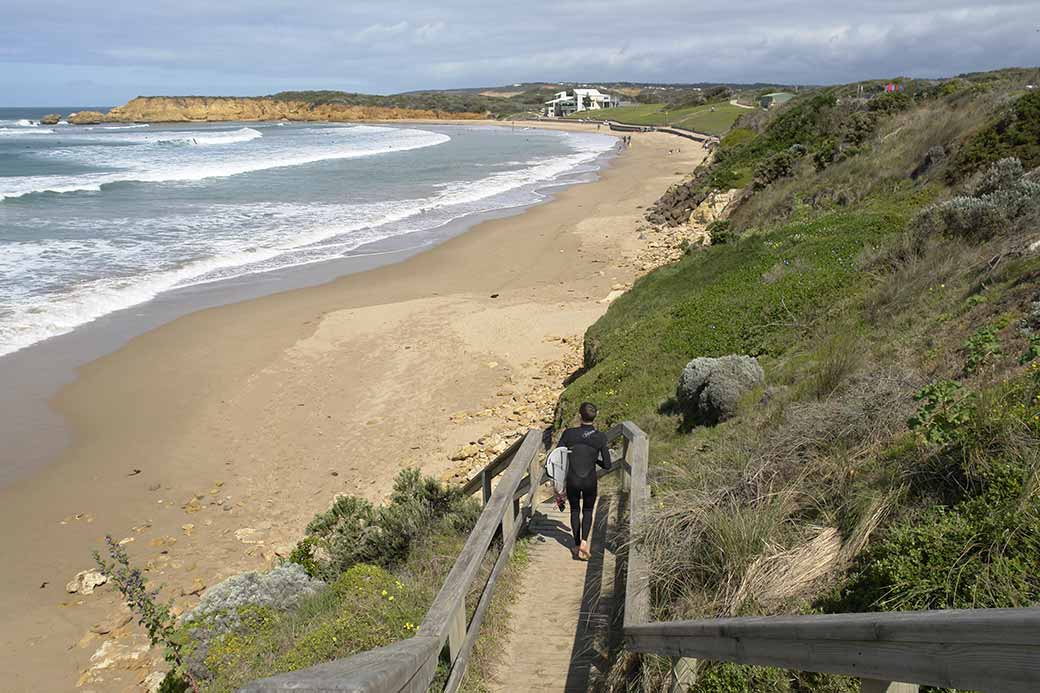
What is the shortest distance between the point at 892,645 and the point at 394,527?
18.0 ft

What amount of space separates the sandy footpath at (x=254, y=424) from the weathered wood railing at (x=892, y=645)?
250 inches

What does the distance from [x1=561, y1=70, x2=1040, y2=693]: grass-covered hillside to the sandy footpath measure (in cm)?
278

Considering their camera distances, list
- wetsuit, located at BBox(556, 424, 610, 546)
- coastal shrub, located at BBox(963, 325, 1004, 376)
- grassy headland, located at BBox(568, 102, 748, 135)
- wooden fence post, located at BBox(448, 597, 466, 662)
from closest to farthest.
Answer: wooden fence post, located at BBox(448, 597, 466, 662) < coastal shrub, located at BBox(963, 325, 1004, 376) < wetsuit, located at BBox(556, 424, 610, 546) < grassy headland, located at BBox(568, 102, 748, 135)

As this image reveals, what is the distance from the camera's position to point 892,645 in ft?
Result: 6.31

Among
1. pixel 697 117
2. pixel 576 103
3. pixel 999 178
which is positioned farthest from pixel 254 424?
pixel 576 103

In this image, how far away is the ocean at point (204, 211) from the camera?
20.6m

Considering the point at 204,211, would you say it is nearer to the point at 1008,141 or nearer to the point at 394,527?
the point at 394,527

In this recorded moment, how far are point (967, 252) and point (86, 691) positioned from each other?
11.3m

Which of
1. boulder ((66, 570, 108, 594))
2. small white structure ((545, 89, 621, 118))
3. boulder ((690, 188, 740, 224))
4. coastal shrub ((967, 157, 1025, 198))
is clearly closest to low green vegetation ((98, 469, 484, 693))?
boulder ((66, 570, 108, 594))

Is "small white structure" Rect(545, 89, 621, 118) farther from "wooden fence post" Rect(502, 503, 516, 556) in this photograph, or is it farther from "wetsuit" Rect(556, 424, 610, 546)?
"wooden fence post" Rect(502, 503, 516, 556)

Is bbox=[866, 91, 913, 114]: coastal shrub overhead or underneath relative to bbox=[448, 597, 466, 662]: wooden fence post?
overhead

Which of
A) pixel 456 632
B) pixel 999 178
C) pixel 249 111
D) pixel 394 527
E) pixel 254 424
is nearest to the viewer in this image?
pixel 456 632

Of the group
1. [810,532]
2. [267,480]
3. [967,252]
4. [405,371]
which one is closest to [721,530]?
[810,532]

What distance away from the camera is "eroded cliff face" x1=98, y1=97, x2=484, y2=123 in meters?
155
